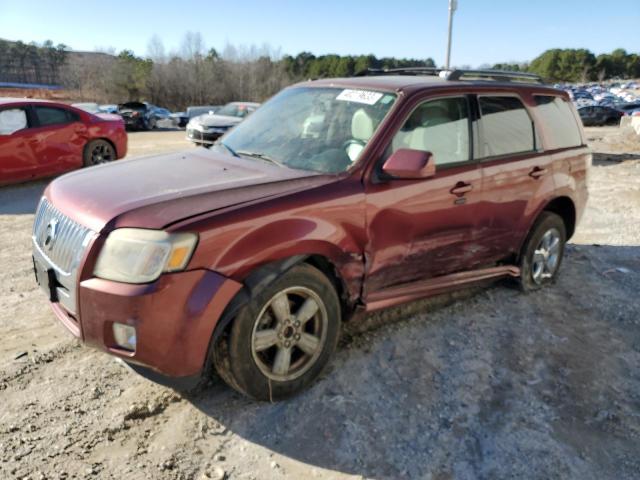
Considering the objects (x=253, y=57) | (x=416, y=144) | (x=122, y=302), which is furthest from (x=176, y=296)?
(x=253, y=57)

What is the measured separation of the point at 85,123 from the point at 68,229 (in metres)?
8.04

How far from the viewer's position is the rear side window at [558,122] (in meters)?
4.76

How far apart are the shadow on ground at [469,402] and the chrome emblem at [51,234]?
1.21m

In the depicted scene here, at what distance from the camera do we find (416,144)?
365 centimetres

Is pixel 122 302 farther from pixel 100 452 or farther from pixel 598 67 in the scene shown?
pixel 598 67

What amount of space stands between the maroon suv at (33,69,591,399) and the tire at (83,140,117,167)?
6.80 meters

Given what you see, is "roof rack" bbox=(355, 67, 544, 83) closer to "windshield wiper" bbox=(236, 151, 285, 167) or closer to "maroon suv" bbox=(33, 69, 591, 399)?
"maroon suv" bbox=(33, 69, 591, 399)

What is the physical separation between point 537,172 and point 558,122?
29.1 inches

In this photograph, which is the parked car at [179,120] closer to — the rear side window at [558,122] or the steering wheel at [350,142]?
the rear side window at [558,122]

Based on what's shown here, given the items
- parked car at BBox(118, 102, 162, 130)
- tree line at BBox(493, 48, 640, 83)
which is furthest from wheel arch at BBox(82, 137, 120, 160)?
tree line at BBox(493, 48, 640, 83)

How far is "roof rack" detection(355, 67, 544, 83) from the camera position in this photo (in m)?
4.32

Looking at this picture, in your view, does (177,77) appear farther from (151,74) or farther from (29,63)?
(29,63)

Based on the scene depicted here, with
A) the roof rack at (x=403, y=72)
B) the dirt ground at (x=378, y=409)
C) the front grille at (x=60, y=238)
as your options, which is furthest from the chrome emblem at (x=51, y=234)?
the roof rack at (x=403, y=72)

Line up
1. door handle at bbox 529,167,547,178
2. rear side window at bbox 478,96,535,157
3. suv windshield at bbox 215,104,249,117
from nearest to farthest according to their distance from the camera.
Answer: rear side window at bbox 478,96,535,157 < door handle at bbox 529,167,547,178 < suv windshield at bbox 215,104,249,117
